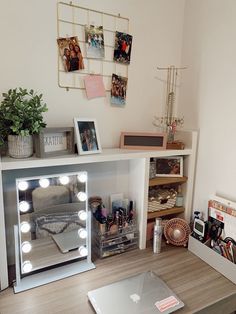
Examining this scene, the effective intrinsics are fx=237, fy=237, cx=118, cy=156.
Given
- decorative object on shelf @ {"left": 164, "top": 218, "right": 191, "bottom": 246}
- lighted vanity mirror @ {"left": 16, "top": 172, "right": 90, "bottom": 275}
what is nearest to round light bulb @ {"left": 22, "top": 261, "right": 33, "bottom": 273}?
lighted vanity mirror @ {"left": 16, "top": 172, "right": 90, "bottom": 275}

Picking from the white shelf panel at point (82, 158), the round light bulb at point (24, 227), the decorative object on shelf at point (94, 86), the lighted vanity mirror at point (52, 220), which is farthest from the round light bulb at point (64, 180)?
the decorative object on shelf at point (94, 86)

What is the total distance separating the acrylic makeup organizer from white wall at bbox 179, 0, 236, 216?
0.41 meters

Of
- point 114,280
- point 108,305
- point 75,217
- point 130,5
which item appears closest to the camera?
point 108,305

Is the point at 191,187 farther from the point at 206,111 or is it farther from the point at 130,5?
the point at 130,5

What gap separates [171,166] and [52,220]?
74cm

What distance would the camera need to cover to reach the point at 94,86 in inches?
50.9

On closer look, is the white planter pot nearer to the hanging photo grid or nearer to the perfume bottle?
the hanging photo grid

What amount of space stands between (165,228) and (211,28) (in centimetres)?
115

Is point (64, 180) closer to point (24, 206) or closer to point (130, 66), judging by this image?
point (24, 206)

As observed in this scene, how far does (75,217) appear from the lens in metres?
1.22

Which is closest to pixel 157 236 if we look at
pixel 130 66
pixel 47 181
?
pixel 47 181

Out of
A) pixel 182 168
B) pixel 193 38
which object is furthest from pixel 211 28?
pixel 182 168

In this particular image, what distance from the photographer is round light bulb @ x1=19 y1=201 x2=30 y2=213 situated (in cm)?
106

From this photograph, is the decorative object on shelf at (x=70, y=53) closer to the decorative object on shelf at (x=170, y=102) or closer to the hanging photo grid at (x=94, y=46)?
the hanging photo grid at (x=94, y=46)
